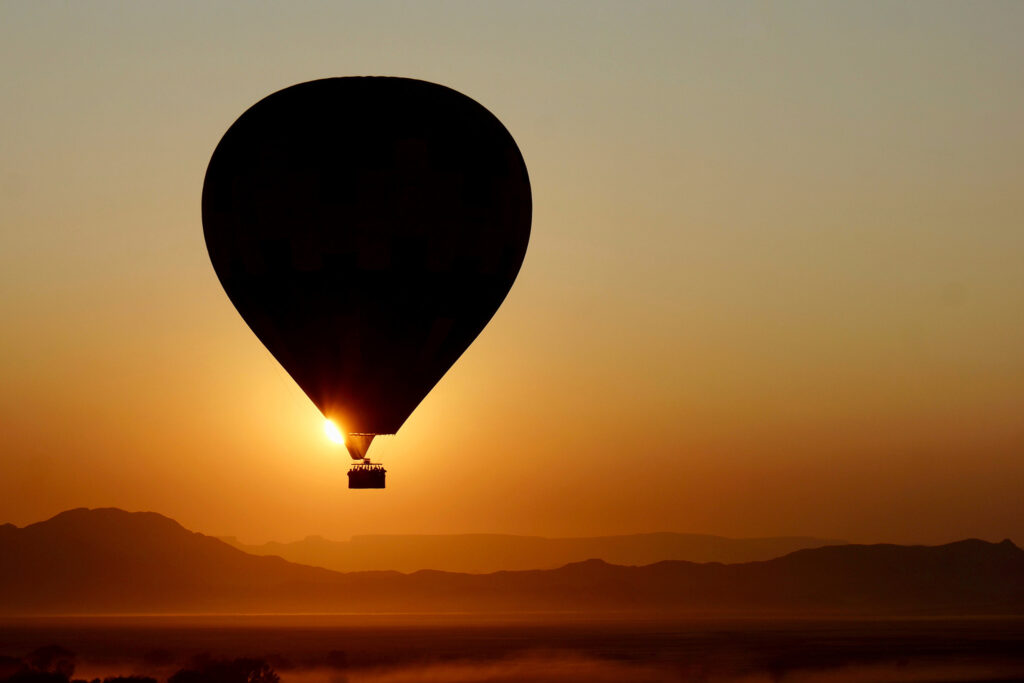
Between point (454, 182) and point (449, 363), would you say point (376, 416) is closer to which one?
point (449, 363)

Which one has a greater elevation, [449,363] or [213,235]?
[213,235]

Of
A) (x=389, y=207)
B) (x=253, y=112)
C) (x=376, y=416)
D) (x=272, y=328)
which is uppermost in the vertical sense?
(x=253, y=112)

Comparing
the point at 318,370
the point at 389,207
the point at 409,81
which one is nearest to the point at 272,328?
the point at 318,370
